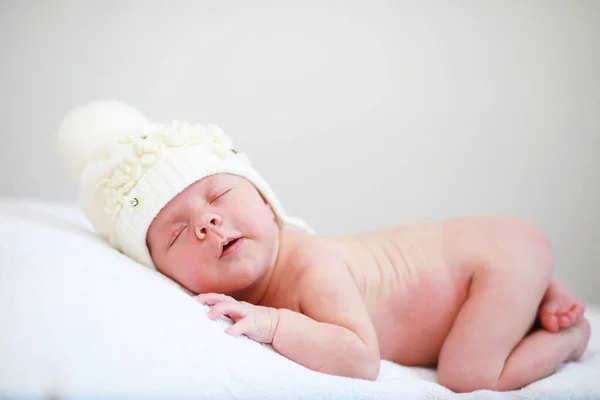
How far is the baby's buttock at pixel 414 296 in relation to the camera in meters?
1.14

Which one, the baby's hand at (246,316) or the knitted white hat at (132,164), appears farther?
the knitted white hat at (132,164)

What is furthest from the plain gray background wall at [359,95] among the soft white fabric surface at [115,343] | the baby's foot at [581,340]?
the soft white fabric surface at [115,343]

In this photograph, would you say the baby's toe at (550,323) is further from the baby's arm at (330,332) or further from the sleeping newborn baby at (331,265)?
the baby's arm at (330,332)

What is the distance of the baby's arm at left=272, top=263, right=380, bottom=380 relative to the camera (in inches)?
35.0

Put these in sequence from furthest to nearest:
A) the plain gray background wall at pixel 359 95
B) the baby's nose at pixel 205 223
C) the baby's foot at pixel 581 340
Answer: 1. the plain gray background wall at pixel 359 95
2. the baby's foot at pixel 581 340
3. the baby's nose at pixel 205 223

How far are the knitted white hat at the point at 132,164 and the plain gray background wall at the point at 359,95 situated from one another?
65 cm

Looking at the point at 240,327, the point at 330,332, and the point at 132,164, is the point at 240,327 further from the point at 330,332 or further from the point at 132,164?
the point at 132,164

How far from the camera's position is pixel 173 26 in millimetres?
1798

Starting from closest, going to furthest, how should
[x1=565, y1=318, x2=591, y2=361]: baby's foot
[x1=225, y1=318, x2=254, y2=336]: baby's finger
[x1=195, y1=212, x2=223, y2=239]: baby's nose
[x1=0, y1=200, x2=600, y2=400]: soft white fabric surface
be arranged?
[x1=0, y1=200, x2=600, y2=400]: soft white fabric surface → [x1=225, y1=318, x2=254, y2=336]: baby's finger → [x1=195, y1=212, x2=223, y2=239]: baby's nose → [x1=565, y1=318, x2=591, y2=361]: baby's foot

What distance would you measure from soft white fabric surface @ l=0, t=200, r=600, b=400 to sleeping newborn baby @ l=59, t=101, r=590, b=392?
11cm

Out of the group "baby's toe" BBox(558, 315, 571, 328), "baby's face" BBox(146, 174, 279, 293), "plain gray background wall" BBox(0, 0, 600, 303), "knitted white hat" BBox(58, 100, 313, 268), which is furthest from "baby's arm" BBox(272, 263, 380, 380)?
"plain gray background wall" BBox(0, 0, 600, 303)

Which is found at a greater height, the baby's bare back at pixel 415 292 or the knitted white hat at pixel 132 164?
the knitted white hat at pixel 132 164

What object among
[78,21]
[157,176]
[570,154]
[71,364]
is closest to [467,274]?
[157,176]

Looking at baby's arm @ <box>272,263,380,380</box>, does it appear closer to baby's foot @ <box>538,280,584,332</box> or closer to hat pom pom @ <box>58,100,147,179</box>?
baby's foot @ <box>538,280,584,332</box>
